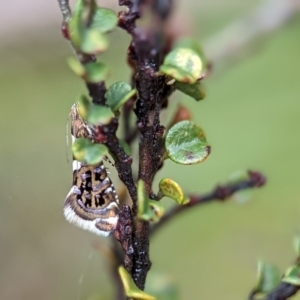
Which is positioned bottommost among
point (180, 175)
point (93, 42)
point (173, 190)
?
point (180, 175)

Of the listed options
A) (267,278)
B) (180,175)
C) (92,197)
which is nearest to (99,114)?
(92,197)

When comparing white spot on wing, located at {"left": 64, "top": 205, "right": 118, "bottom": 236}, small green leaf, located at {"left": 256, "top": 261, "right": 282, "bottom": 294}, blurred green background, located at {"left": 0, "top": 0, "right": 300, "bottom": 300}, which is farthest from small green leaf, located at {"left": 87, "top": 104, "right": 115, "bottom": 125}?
blurred green background, located at {"left": 0, "top": 0, "right": 300, "bottom": 300}

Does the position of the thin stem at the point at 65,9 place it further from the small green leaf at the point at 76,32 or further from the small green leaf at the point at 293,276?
the small green leaf at the point at 293,276

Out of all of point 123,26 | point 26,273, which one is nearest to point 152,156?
point 123,26

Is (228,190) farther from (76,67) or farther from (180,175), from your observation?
(180,175)

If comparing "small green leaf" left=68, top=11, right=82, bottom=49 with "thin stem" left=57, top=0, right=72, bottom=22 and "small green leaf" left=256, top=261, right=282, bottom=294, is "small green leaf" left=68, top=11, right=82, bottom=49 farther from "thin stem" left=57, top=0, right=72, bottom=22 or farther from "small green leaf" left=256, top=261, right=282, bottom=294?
"small green leaf" left=256, top=261, right=282, bottom=294

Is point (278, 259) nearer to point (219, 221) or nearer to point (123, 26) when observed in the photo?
point (219, 221)
